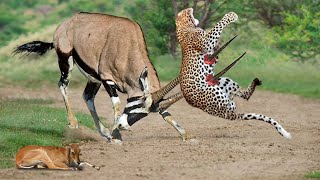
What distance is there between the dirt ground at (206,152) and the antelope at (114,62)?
50 centimetres

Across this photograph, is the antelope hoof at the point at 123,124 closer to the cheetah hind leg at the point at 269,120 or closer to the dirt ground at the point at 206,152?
the dirt ground at the point at 206,152

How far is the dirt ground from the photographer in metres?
12.2

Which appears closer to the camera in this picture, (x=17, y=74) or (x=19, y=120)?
(x=19, y=120)

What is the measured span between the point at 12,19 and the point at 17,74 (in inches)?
523

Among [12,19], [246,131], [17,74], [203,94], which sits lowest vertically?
[12,19]

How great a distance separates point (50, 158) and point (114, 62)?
12.8ft

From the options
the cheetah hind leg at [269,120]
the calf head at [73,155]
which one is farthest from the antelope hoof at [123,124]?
the calf head at [73,155]

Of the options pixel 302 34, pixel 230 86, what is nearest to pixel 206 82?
pixel 230 86

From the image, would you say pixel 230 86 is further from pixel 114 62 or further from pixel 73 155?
pixel 73 155

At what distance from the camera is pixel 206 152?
1424 cm

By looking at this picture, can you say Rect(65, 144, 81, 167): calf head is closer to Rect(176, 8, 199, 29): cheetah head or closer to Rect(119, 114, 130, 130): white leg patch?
Rect(119, 114, 130, 130): white leg patch

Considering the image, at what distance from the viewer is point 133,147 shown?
49.3ft

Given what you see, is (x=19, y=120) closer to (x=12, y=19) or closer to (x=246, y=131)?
(x=246, y=131)

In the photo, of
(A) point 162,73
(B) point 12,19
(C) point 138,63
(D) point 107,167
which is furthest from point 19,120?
(B) point 12,19
